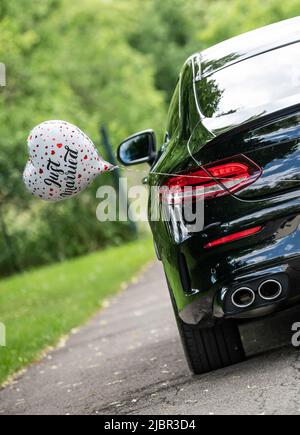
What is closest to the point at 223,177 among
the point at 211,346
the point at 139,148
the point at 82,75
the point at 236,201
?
the point at 236,201

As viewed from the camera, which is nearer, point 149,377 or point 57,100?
point 149,377

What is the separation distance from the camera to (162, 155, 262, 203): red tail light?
4.88m

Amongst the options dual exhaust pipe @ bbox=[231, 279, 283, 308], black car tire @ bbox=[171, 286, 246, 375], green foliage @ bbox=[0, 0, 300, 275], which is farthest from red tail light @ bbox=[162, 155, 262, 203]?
green foliage @ bbox=[0, 0, 300, 275]

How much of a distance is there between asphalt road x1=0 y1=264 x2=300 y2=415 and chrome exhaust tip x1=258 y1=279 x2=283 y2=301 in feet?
1.44

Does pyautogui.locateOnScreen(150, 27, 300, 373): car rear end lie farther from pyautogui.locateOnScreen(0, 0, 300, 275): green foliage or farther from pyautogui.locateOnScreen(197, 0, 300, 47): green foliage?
pyautogui.locateOnScreen(197, 0, 300, 47): green foliage

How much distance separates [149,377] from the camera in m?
6.26

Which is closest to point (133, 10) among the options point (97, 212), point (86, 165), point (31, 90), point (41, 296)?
point (31, 90)

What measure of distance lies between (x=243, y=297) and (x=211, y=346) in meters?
0.77

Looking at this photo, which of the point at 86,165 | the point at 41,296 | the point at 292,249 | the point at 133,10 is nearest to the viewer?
the point at 292,249

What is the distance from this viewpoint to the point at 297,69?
17.7ft

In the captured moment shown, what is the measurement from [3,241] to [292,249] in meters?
13.9

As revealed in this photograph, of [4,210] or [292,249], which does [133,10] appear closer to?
[4,210]

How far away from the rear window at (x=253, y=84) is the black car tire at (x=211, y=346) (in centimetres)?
116

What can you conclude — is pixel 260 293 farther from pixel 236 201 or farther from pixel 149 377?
pixel 149 377
